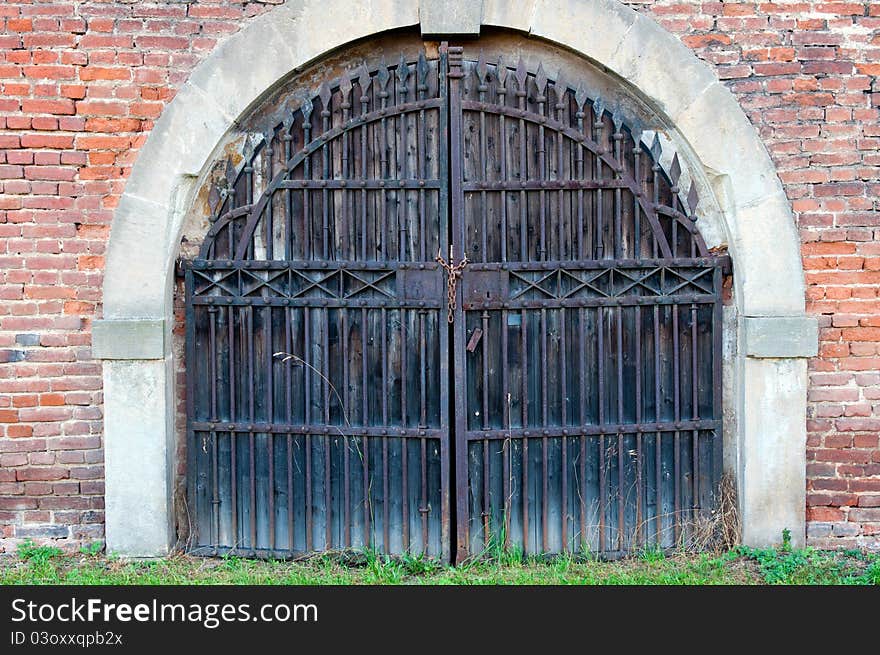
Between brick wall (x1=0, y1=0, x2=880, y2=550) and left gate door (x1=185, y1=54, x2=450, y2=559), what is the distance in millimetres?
599

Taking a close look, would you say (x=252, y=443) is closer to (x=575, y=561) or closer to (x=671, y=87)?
(x=575, y=561)

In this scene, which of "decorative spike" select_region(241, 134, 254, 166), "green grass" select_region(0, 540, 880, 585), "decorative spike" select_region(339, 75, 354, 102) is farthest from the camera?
"decorative spike" select_region(241, 134, 254, 166)

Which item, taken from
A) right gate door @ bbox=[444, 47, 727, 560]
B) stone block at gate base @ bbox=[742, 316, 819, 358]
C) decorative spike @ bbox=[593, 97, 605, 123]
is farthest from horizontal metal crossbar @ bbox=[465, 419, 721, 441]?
decorative spike @ bbox=[593, 97, 605, 123]

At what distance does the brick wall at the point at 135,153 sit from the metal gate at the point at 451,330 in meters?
0.55

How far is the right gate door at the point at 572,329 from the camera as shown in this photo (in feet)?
15.8

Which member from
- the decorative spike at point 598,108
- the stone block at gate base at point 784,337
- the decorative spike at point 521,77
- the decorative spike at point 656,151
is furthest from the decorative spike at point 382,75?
the stone block at gate base at point 784,337

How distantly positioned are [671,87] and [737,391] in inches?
65.2

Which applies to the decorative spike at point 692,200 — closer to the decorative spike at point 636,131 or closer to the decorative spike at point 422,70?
the decorative spike at point 636,131

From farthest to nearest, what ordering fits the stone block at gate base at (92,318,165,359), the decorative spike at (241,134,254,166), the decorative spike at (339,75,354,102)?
the decorative spike at (241,134,254,166) → the decorative spike at (339,75,354,102) → the stone block at gate base at (92,318,165,359)

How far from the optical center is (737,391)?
16.1ft

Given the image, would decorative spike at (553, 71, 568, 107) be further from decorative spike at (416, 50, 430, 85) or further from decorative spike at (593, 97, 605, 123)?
decorative spike at (416, 50, 430, 85)

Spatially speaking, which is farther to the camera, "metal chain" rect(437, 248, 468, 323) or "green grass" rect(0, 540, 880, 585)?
"metal chain" rect(437, 248, 468, 323)

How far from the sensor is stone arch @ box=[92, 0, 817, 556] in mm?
4719

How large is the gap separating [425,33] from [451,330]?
61.8 inches
